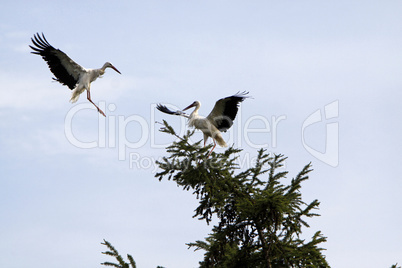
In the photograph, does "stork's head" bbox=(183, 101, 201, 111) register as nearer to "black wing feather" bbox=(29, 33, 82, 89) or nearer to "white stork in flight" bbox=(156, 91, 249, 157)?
"white stork in flight" bbox=(156, 91, 249, 157)

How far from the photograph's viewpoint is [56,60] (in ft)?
42.8

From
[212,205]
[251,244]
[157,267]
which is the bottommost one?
[157,267]

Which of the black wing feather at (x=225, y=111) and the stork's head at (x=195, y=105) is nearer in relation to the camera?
the black wing feather at (x=225, y=111)

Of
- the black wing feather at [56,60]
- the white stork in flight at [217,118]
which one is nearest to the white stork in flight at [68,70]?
the black wing feather at [56,60]

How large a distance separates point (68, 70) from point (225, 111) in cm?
483

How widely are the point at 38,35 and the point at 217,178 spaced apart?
7848 mm

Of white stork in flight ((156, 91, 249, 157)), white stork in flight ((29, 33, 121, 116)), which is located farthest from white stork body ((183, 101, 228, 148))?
white stork in flight ((29, 33, 121, 116))

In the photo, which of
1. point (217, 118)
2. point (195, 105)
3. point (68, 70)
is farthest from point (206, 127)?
point (68, 70)

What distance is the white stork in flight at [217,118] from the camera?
1062cm

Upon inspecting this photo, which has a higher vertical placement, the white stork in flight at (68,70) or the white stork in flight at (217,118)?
the white stork in flight at (68,70)

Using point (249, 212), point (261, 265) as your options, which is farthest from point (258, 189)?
point (261, 265)

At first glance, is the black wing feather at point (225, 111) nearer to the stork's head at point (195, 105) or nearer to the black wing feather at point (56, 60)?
the stork's head at point (195, 105)

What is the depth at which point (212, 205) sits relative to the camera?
673 cm

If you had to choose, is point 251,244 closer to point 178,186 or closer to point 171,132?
point 178,186
